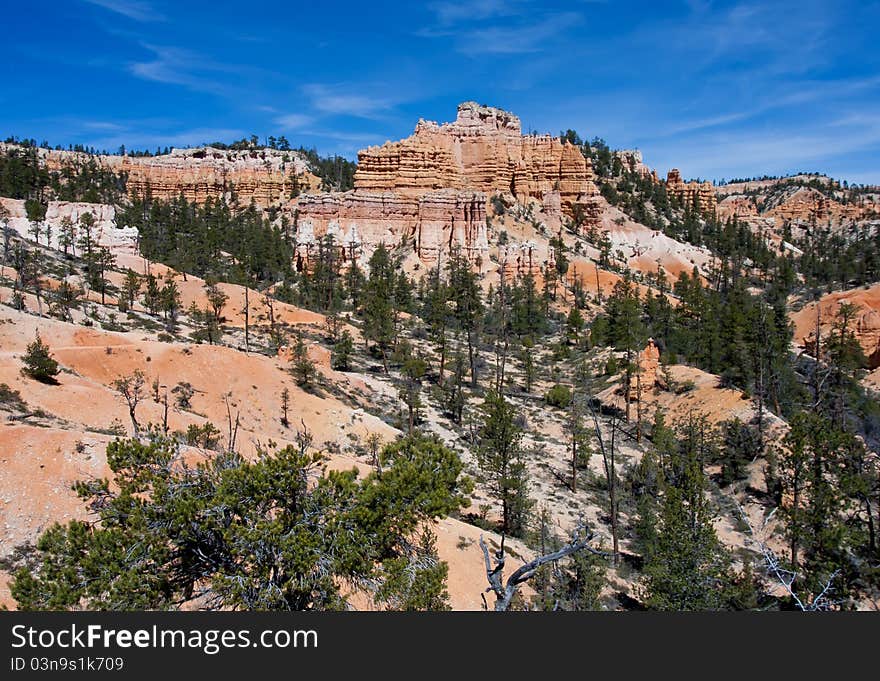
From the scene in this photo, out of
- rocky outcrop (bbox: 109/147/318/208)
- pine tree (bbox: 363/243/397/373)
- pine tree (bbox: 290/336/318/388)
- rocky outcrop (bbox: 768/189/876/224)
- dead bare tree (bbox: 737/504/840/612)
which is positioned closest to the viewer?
dead bare tree (bbox: 737/504/840/612)

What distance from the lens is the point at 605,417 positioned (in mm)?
45000

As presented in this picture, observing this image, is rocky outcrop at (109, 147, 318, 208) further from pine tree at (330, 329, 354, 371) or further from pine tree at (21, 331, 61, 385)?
pine tree at (21, 331, 61, 385)

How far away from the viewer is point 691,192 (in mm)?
120750

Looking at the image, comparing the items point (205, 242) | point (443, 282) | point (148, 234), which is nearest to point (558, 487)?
point (443, 282)

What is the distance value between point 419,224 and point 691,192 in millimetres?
69951

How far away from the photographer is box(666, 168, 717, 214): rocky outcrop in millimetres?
118562

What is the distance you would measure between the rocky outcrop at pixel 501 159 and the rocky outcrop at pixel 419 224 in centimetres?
1194

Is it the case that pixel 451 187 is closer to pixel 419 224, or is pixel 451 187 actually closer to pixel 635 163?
pixel 419 224

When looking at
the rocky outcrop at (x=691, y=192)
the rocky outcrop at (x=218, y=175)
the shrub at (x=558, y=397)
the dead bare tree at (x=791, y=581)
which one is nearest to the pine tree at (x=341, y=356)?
the shrub at (x=558, y=397)

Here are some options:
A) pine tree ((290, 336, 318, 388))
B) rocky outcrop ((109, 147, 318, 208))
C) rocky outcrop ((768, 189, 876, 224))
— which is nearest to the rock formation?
rocky outcrop ((109, 147, 318, 208))

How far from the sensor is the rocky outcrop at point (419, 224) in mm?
81500

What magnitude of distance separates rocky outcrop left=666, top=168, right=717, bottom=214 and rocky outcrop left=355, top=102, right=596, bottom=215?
3251 cm

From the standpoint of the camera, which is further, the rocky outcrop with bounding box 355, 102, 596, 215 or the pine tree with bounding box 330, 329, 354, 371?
the rocky outcrop with bounding box 355, 102, 596, 215

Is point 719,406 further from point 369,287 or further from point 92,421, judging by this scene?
point 369,287
